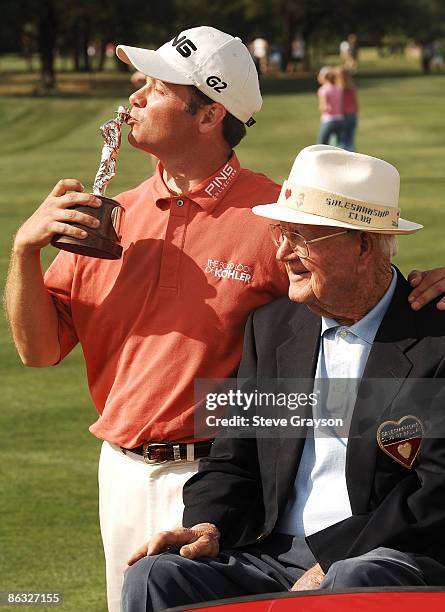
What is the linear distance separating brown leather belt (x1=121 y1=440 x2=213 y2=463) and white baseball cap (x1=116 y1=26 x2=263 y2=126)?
1.20 meters

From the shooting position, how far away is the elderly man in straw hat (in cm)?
430

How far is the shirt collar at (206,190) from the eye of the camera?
5.00m

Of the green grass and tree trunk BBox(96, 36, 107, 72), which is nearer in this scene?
the green grass

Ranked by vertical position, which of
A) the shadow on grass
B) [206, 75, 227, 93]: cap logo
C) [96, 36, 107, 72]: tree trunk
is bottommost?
[96, 36, 107, 72]: tree trunk

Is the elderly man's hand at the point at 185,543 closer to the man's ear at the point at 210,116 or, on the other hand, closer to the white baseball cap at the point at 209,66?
the man's ear at the point at 210,116

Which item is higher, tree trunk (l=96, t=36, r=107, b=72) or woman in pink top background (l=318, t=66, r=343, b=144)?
woman in pink top background (l=318, t=66, r=343, b=144)

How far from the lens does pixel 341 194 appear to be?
4543 mm

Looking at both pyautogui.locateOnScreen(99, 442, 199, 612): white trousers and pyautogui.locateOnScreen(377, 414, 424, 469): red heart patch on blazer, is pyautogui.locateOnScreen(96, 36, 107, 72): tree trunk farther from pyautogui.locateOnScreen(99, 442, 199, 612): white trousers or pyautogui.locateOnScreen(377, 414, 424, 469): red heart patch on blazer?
pyautogui.locateOnScreen(377, 414, 424, 469): red heart patch on blazer

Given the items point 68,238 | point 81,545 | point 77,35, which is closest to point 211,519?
point 68,238

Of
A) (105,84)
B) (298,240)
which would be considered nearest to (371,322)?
(298,240)

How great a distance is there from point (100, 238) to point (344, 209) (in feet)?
2.67

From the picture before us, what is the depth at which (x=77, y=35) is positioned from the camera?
78.2 meters

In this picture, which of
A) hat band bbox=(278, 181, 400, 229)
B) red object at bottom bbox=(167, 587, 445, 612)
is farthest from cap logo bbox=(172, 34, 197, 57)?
red object at bottom bbox=(167, 587, 445, 612)

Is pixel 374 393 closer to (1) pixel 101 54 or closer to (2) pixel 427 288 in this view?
(2) pixel 427 288
